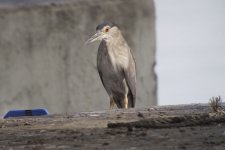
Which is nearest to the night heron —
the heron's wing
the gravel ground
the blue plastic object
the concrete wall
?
the heron's wing

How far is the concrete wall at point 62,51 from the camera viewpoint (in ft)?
43.3

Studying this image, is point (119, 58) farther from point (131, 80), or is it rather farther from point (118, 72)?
point (131, 80)

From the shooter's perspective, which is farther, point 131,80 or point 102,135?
point 131,80

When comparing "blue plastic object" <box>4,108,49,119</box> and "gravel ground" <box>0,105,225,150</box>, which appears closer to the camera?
"gravel ground" <box>0,105,225,150</box>

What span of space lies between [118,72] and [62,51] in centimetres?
245

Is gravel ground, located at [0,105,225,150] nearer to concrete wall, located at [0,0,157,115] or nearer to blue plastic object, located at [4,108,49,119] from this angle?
blue plastic object, located at [4,108,49,119]

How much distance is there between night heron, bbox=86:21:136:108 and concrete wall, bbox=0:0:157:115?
178 centimetres

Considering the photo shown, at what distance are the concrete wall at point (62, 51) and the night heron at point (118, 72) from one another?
1782 mm

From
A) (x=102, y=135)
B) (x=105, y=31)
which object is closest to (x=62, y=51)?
(x=105, y=31)

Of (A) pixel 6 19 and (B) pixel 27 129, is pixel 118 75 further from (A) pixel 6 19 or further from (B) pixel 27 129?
(B) pixel 27 129

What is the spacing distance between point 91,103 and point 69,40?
2.74 ft

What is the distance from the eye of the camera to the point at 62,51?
13.5 m

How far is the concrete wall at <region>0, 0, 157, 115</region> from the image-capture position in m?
13.2

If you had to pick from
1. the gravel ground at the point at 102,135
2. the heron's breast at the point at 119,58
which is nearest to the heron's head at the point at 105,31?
the heron's breast at the point at 119,58
